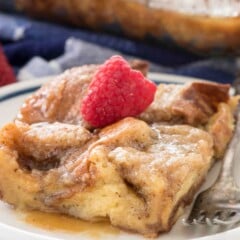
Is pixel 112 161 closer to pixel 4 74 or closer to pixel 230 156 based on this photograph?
pixel 230 156

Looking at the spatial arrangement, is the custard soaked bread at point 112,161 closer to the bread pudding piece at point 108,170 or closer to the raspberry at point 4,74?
the bread pudding piece at point 108,170

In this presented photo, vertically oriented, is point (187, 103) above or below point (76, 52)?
above

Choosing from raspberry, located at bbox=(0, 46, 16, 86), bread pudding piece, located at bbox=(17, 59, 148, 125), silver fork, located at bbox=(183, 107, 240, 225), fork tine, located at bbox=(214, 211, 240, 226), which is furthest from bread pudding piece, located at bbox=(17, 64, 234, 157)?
raspberry, located at bbox=(0, 46, 16, 86)

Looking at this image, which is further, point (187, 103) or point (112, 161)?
point (187, 103)

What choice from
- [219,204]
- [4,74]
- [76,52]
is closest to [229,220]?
[219,204]

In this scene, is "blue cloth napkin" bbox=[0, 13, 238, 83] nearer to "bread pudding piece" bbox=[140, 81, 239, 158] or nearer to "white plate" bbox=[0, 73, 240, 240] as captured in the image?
"bread pudding piece" bbox=[140, 81, 239, 158]
